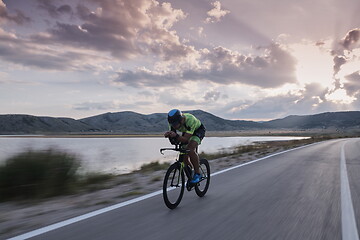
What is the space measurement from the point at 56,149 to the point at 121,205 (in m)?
4.09

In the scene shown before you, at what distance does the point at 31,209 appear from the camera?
5453mm

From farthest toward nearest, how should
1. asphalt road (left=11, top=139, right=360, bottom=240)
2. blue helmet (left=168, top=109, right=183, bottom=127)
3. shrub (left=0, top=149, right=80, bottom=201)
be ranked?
1. shrub (left=0, top=149, right=80, bottom=201)
2. blue helmet (left=168, top=109, right=183, bottom=127)
3. asphalt road (left=11, top=139, right=360, bottom=240)

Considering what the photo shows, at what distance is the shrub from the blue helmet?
3.62m

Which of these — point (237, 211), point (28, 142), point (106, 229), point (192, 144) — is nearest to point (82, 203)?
point (106, 229)

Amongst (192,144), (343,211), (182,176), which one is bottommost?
(343,211)

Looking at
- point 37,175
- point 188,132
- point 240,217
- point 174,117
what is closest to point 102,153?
point 37,175

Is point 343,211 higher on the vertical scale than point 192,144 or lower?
lower

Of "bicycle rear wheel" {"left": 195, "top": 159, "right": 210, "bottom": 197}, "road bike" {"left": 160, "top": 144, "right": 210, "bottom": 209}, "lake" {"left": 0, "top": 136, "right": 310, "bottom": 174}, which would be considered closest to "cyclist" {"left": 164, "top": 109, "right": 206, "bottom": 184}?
"road bike" {"left": 160, "top": 144, "right": 210, "bottom": 209}

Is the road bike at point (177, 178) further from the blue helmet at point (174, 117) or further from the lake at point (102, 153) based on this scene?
the lake at point (102, 153)

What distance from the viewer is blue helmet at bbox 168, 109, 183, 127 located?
5.26 metres

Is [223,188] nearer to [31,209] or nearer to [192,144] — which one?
[192,144]

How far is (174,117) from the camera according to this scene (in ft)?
17.3

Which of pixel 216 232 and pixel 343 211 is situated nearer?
pixel 216 232

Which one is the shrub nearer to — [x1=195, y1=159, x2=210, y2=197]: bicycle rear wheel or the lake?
the lake
